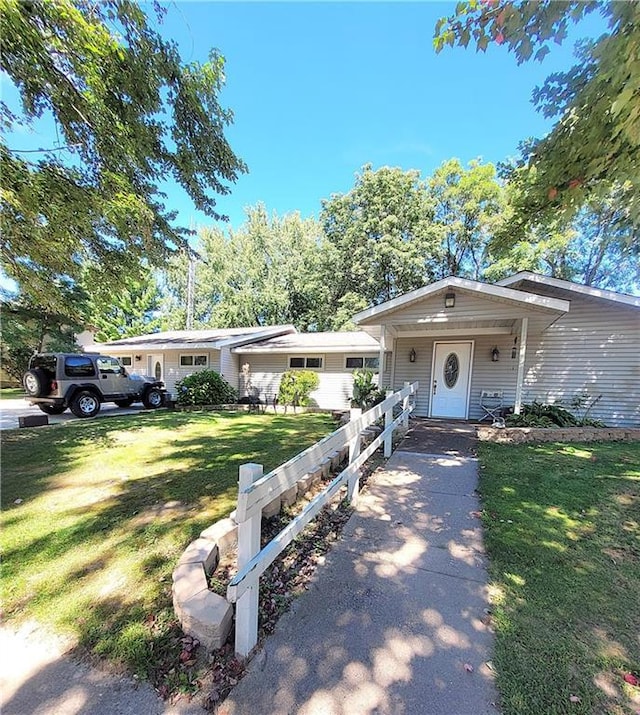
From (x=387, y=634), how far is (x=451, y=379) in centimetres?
900

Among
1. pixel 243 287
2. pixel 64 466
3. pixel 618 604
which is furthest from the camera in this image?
pixel 243 287

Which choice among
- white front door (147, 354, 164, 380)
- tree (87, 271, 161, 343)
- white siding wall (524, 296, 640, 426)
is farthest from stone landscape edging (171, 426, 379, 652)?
tree (87, 271, 161, 343)

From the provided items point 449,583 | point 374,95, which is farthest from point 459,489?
point 374,95

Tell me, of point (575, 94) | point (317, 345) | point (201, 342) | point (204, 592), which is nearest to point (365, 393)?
point (317, 345)

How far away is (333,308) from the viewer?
77.1 ft

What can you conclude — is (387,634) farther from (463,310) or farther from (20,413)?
(20,413)

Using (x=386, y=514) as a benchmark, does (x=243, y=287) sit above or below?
above

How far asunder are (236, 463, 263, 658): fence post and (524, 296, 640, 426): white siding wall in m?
9.84

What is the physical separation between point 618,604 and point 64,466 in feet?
21.5

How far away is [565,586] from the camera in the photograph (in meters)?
2.63

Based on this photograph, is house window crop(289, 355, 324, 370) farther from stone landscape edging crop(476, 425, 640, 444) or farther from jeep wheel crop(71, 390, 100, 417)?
stone landscape edging crop(476, 425, 640, 444)

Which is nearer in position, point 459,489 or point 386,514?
point 386,514

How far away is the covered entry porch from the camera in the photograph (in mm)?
7965

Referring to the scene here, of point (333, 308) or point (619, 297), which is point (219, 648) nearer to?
point (619, 297)
